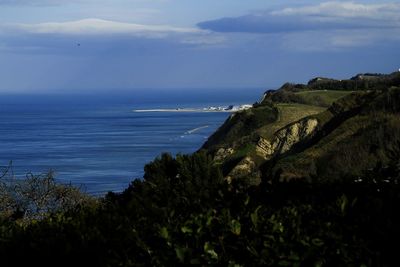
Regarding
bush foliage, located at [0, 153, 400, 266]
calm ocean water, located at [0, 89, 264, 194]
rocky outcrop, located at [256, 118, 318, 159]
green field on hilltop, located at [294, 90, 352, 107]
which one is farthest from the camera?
green field on hilltop, located at [294, 90, 352, 107]

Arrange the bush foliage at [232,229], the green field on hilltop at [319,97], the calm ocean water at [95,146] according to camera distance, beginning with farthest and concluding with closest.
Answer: the green field on hilltop at [319,97], the calm ocean water at [95,146], the bush foliage at [232,229]

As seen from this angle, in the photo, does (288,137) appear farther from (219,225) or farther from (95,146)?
(95,146)

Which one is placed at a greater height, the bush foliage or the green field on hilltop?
the bush foliage

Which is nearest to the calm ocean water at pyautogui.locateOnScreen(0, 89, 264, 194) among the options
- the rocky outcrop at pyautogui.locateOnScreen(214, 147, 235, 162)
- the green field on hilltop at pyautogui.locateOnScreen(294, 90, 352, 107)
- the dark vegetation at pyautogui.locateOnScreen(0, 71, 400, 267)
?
the rocky outcrop at pyautogui.locateOnScreen(214, 147, 235, 162)

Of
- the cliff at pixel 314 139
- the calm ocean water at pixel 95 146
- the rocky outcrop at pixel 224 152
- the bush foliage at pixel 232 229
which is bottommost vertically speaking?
the calm ocean water at pixel 95 146

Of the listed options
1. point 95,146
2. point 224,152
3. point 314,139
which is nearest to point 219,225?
point 314,139

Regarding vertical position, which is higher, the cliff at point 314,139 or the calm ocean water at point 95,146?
the cliff at point 314,139

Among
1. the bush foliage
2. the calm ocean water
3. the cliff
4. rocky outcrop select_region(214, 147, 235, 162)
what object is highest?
the bush foliage

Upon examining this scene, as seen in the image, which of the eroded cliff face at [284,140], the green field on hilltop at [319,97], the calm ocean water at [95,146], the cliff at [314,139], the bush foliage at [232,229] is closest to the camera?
the bush foliage at [232,229]

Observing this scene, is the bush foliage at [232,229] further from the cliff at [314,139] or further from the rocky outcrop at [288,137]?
the rocky outcrop at [288,137]

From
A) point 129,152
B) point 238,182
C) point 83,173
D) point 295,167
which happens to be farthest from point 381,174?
point 129,152

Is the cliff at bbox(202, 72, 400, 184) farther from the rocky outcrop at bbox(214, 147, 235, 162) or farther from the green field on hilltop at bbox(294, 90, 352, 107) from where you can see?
the green field on hilltop at bbox(294, 90, 352, 107)

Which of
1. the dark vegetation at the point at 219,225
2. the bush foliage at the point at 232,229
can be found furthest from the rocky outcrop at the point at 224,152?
the bush foliage at the point at 232,229
